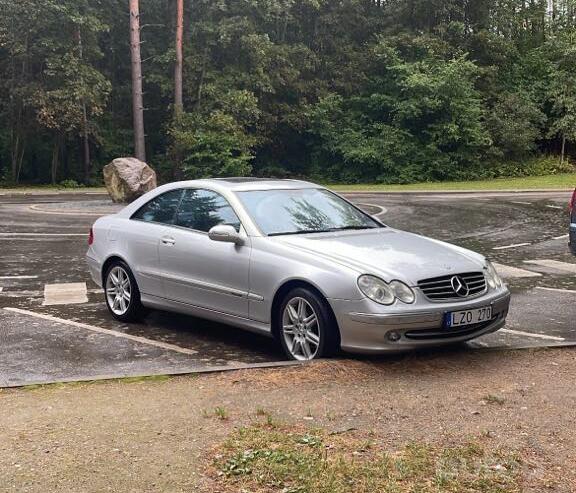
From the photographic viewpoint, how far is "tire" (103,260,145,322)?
7.91m

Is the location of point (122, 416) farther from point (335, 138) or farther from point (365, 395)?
point (335, 138)

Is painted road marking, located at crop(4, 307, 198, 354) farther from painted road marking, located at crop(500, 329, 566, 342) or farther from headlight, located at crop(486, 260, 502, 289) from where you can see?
painted road marking, located at crop(500, 329, 566, 342)

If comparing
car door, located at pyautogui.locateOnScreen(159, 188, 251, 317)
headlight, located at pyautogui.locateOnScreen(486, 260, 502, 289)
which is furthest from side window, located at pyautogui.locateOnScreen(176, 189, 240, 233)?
headlight, located at pyautogui.locateOnScreen(486, 260, 502, 289)

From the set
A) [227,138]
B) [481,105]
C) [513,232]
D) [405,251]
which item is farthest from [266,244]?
[481,105]

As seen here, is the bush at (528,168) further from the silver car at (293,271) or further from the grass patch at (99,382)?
the grass patch at (99,382)

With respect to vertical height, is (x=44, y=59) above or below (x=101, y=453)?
above

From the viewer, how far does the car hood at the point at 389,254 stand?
6008 mm

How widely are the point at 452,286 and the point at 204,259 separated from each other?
7.50ft

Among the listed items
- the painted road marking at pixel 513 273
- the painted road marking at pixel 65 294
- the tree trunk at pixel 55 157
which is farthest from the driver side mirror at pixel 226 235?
the tree trunk at pixel 55 157

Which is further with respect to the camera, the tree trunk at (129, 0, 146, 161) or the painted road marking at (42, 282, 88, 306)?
the tree trunk at (129, 0, 146, 161)

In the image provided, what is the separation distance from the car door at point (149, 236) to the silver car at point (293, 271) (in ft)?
0.05

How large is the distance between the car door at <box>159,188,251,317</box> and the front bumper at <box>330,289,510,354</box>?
3.63 ft

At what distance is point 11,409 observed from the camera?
5004mm

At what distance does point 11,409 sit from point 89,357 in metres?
1.63
